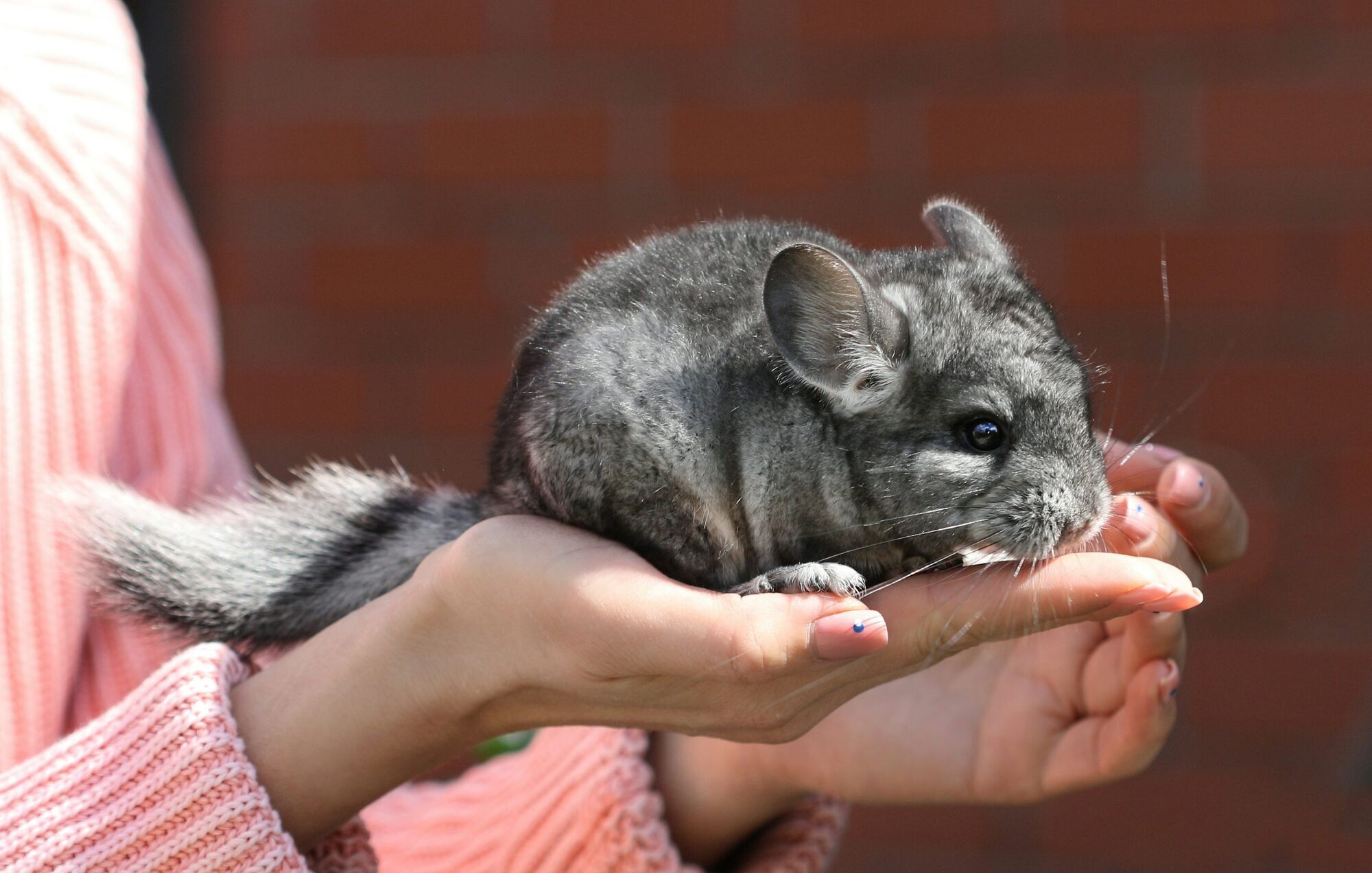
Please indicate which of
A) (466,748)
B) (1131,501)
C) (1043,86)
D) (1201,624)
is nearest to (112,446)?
(466,748)

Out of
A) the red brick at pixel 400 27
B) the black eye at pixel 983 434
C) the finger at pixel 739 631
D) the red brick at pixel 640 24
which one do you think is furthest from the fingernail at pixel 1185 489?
the red brick at pixel 400 27

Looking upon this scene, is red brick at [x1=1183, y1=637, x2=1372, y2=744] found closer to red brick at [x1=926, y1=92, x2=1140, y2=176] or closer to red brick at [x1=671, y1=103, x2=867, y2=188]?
red brick at [x1=926, y1=92, x2=1140, y2=176]

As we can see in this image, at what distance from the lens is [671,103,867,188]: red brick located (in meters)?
2.89

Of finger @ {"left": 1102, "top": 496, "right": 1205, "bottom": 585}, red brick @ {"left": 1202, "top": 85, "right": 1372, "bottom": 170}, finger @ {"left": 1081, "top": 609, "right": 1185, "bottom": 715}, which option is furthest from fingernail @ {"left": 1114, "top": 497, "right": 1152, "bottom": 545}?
red brick @ {"left": 1202, "top": 85, "right": 1372, "bottom": 170}

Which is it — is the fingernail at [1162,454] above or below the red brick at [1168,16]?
below

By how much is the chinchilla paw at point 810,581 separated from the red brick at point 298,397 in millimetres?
1983

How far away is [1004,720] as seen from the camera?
1.71 m

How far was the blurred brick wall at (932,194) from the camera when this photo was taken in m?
2.75

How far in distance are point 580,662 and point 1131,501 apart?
63 cm

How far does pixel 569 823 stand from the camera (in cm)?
172

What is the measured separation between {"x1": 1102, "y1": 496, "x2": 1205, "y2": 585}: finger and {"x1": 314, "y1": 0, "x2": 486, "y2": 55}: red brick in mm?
2023

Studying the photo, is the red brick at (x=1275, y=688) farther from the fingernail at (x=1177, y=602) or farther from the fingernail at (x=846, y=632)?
the fingernail at (x=846, y=632)

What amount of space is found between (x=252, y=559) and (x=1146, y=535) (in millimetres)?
1044

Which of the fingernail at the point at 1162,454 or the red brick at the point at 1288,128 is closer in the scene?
the fingernail at the point at 1162,454
